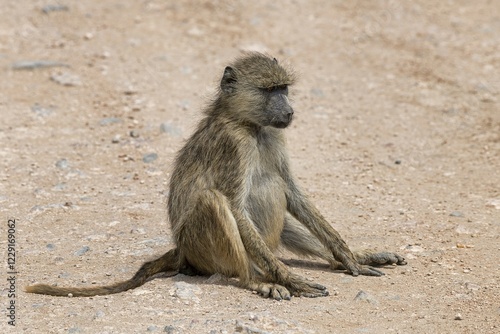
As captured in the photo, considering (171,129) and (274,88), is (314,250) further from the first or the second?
(171,129)

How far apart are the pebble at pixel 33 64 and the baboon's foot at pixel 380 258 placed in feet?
20.3

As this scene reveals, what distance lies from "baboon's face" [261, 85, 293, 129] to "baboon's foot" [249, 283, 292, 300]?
4.25ft

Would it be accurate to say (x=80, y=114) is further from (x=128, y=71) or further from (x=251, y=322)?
(x=251, y=322)

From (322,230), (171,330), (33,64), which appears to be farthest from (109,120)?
(171,330)

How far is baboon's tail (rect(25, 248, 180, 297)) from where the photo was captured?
6145 millimetres

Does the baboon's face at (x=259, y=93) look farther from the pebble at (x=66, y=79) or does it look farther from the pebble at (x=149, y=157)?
the pebble at (x=66, y=79)

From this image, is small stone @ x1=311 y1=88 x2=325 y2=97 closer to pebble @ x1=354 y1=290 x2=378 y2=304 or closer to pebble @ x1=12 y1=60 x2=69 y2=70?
pebble @ x1=12 y1=60 x2=69 y2=70

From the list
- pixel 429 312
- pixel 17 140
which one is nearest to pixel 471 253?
pixel 429 312

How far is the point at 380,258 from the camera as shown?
6.94 meters

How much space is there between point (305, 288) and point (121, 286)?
1.38 metres

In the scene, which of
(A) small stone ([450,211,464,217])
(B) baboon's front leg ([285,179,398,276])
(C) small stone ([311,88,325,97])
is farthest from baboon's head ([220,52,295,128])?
(C) small stone ([311,88,325,97])

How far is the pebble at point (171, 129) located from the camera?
1005 centimetres

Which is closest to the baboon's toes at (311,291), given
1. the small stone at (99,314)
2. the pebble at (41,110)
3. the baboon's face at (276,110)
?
the baboon's face at (276,110)

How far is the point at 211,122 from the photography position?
22.5ft
